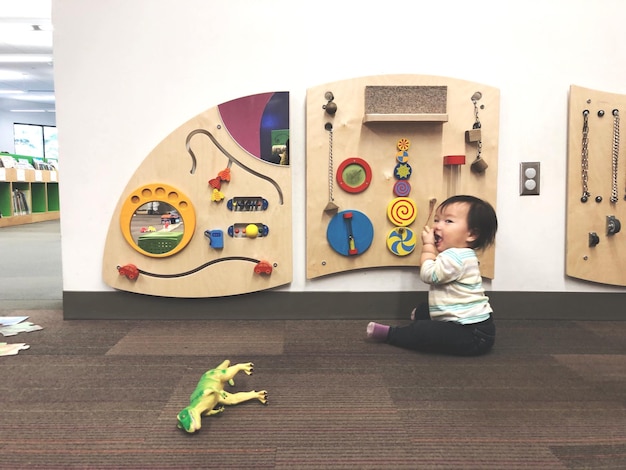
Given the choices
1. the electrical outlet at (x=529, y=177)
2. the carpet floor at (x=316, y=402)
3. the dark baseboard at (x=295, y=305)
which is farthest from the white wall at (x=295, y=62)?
the carpet floor at (x=316, y=402)

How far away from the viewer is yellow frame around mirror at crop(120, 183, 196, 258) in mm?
1974

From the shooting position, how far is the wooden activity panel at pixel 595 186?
1976mm

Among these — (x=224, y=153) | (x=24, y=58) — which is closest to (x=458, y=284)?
(x=224, y=153)

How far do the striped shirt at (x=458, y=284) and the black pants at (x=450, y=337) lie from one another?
4 centimetres

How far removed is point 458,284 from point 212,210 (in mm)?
1009

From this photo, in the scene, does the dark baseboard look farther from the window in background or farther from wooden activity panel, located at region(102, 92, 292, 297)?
the window in background

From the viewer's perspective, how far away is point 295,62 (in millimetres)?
1988

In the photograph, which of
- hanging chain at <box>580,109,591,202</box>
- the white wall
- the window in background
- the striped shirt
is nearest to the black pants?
the striped shirt

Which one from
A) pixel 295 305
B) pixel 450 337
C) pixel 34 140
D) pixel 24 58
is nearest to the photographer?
pixel 450 337

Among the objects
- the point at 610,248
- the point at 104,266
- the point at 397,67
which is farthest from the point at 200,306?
the point at 610,248

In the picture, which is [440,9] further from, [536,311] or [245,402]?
[245,402]

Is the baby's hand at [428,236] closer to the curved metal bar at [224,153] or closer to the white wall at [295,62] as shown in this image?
the white wall at [295,62]

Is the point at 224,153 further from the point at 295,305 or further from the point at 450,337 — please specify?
the point at 450,337

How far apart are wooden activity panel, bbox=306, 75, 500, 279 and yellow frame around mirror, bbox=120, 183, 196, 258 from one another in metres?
0.49
